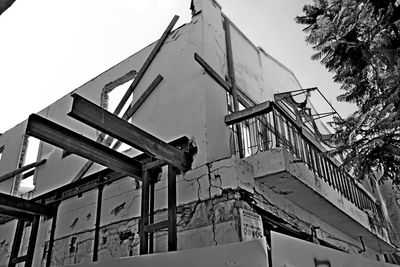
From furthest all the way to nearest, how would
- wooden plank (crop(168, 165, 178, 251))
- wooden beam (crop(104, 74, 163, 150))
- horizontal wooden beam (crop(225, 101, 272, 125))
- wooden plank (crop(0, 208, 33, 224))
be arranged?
wooden beam (crop(104, 74, 163, 150)), wooden plank (crop(0, 208, 33, 224)), horizontal wooden beam (crop(225, 101, 272, 125)), wooden plank (crop(168, 165, 178, 251))

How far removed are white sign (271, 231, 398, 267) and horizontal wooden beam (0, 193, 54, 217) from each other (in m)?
4.70

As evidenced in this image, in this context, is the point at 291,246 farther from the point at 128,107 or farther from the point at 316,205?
the point at 128,107

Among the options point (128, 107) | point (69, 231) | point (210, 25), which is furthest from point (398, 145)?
point (69, 231)

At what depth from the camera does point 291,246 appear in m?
2.79

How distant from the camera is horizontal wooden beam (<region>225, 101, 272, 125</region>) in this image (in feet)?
16.6

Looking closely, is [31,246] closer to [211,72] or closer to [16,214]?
[16,214]

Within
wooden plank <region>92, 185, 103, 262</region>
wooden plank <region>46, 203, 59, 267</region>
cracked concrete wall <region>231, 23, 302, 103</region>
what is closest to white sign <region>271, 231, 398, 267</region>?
wooden plank <region>92, 185, 103, 262</region>

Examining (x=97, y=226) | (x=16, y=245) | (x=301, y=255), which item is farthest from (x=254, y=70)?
(x=16, y=245)

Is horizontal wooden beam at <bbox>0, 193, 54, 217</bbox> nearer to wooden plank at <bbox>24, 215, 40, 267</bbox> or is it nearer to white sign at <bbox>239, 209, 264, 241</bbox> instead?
wooden plank at <bbox>24, 215, 40, 267</bbox>

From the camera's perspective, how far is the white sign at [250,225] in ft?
14.1

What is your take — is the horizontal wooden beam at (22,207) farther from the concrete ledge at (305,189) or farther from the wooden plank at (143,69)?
the concrete ledge at (305,189)


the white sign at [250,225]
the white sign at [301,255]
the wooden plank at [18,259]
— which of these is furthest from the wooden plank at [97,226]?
the white sign at [301,255]

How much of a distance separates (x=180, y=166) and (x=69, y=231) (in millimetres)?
2951

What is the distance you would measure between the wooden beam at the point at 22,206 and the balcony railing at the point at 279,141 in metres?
3.61
